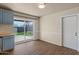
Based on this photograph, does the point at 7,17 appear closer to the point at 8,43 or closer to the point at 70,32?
the point at 8,43

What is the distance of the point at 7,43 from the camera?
2.37 metres

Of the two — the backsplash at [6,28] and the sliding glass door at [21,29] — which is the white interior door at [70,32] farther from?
the backsplash at [6,28]

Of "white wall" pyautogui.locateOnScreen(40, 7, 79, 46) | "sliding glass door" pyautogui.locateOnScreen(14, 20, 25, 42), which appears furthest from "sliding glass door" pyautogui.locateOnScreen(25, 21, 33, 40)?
"white wall" pyautogui.locateOnScreen(40, 7, 79, 46)

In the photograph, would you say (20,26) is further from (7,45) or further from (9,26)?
(7,45)

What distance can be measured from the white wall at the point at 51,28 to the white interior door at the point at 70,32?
0.17 meters

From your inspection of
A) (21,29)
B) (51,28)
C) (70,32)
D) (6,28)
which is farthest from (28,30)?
(70,32)

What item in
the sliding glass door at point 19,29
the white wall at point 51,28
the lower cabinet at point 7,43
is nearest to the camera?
the lower cabinet at point 7,43

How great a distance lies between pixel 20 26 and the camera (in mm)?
2734

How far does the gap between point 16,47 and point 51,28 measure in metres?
1.38

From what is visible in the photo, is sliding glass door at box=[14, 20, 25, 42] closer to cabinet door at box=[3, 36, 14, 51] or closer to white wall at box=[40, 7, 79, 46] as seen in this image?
cabinet door at box=[3, 36, 14, 51]

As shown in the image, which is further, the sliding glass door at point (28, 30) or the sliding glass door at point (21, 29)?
the sliding glass door at point (28, 30)

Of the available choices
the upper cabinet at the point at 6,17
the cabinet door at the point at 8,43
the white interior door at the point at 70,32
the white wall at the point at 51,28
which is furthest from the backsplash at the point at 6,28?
the white interior door at the point at 70,32

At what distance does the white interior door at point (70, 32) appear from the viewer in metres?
2.61
